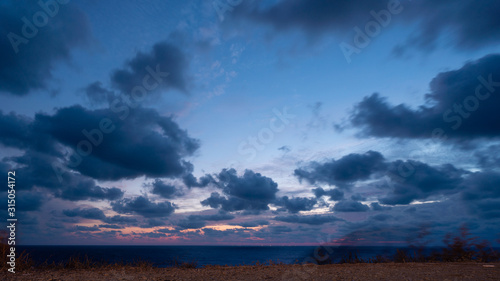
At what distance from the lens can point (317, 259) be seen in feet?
49.1

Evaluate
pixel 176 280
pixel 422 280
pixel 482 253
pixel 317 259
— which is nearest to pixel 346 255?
pixel 317 259

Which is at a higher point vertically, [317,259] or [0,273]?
[0,273]

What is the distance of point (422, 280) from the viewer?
8016 mm

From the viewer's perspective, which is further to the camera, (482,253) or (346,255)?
(346,255)

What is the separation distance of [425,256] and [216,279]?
11.5 metres

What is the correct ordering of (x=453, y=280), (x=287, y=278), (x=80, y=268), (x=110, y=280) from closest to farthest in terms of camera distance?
1. (x=453, y=280)
2. (x=110, y=280)
3. (x=287, y=278)
4. (x=80, y=268)

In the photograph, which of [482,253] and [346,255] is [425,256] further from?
[346,255]

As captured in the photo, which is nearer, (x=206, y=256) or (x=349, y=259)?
(x=349, y=259)

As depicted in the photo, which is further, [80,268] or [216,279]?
[80,268]

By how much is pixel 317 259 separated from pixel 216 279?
7.89 metres

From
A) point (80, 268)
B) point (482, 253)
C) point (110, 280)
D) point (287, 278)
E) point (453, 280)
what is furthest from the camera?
point (482, 253)

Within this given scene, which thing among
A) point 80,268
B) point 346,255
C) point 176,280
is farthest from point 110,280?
point 346,255

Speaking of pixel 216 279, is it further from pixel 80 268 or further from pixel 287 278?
pixel 80 268

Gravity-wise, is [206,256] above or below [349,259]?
below
